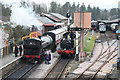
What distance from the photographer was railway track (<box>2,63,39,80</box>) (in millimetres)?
10521

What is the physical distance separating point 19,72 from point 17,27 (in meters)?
8.46

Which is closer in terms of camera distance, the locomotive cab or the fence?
the locomotive cab

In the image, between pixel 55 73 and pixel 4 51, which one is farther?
pixel 4 51

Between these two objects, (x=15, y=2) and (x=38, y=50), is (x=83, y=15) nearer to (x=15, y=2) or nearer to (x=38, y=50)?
(x=38, y=50)

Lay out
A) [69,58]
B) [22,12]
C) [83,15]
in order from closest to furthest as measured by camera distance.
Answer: [83,15], [69,58], [22,12]

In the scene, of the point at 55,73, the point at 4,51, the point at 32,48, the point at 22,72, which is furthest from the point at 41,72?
the point at 4,51

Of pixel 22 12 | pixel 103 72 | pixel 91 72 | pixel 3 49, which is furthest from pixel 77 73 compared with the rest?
pixel 22 12

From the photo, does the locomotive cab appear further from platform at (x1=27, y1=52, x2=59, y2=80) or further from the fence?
the fence

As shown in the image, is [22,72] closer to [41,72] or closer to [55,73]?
[41,72]

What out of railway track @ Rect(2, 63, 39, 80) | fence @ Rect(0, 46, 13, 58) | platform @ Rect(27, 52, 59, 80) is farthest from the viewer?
fence @ Rect(0, 46, 13, 58)

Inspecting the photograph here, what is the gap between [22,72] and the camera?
11594 mm

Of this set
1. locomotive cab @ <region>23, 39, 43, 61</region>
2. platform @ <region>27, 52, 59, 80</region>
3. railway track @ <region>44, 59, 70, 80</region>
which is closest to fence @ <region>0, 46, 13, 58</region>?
locomotive cab @ <region>23, 39, 43, 61</region>

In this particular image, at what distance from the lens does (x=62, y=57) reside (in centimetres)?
1631

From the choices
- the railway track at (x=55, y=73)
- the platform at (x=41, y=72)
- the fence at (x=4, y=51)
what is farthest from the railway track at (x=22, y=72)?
the fence at (x=4, y=51)
